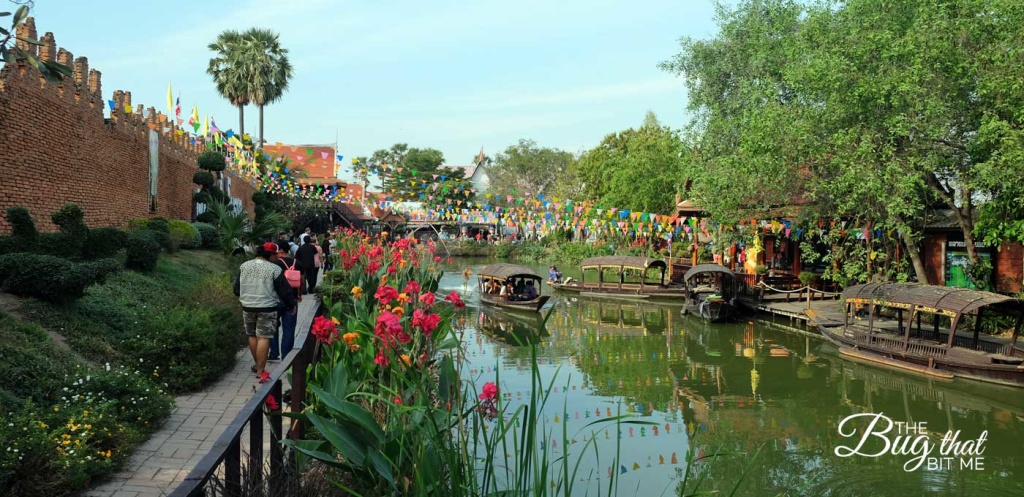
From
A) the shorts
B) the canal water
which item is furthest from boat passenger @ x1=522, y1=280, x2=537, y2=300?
the shorts

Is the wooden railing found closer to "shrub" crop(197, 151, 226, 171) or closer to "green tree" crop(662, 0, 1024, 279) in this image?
"green tree" crop(662, 0, 1024, 279)

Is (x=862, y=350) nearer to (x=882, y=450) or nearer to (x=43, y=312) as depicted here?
(x=882, y=450)

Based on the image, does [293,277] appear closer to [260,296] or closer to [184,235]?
[260,296]

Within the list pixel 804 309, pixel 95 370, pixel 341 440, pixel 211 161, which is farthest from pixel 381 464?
pixel 211 161

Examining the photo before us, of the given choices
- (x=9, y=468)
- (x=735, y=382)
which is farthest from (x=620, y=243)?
(x=9, y=468)

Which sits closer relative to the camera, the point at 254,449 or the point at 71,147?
the point at 254,449

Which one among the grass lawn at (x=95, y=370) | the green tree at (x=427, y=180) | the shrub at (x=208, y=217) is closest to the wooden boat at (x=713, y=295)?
the grass lawn at (x=95, y=370)

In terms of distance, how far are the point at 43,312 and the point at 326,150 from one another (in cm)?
5510

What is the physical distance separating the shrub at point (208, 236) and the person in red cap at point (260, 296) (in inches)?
487

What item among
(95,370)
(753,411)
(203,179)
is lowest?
(753,411)

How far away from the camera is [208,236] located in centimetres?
2053

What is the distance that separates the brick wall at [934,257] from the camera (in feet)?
68.0

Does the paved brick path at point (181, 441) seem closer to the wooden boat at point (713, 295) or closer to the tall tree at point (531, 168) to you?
the wooden boat at point (713, 295)

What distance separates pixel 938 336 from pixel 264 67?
3296cm
